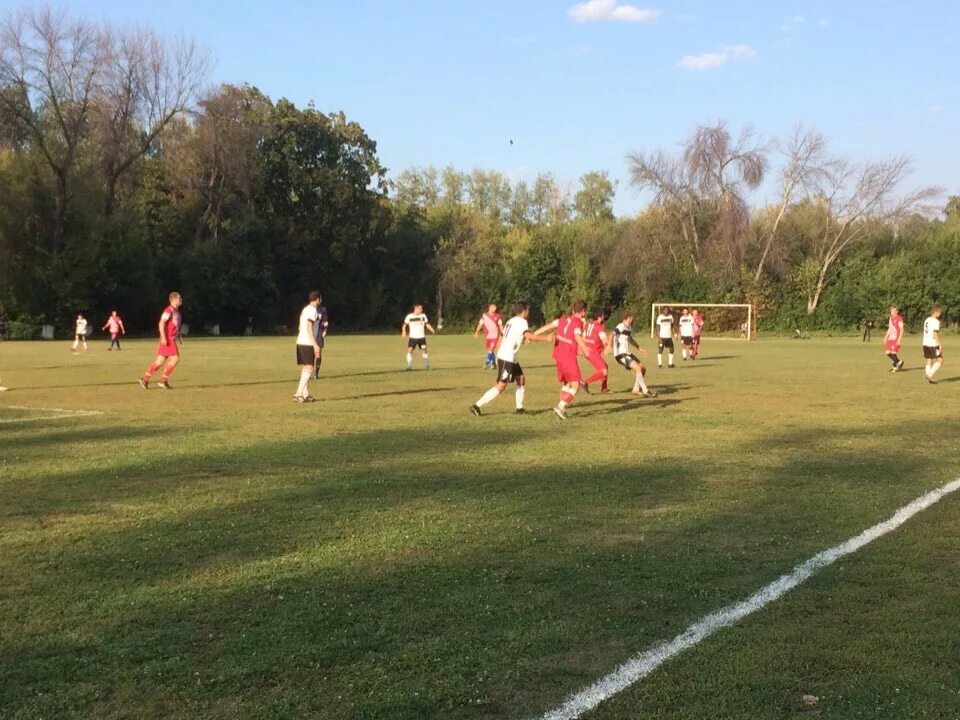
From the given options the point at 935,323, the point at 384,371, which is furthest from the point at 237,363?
the point at 935,323

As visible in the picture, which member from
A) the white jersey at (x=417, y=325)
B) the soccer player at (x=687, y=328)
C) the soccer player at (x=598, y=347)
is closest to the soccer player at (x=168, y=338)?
the white jersey at (x=417, y=325)

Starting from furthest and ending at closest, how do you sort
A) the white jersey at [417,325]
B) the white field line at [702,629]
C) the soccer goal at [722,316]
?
the soccer goal at [722,316]
the white jersey at [417,325]
the white field line at [702,629]

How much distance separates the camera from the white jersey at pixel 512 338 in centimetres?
1416

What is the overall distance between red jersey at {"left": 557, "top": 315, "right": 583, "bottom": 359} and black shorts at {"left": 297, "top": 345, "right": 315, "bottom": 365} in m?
4.67

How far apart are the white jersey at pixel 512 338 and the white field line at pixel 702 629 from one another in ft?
24.1

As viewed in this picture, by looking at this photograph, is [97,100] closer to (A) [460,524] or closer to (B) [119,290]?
(B) [119,290]

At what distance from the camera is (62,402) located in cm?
1645

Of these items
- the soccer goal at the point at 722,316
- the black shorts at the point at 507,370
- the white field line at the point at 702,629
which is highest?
the soccer goal at the point at 722,316

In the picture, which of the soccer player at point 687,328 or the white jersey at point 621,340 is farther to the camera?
the soccer player at point 687,328

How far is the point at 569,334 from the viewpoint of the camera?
14242 millimetres

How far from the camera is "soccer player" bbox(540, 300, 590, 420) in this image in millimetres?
14078

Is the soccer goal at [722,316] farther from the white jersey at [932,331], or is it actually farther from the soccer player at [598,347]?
the soccer player at [598,347]

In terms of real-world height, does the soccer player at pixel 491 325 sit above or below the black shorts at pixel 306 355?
above

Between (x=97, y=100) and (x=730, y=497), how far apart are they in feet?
181
